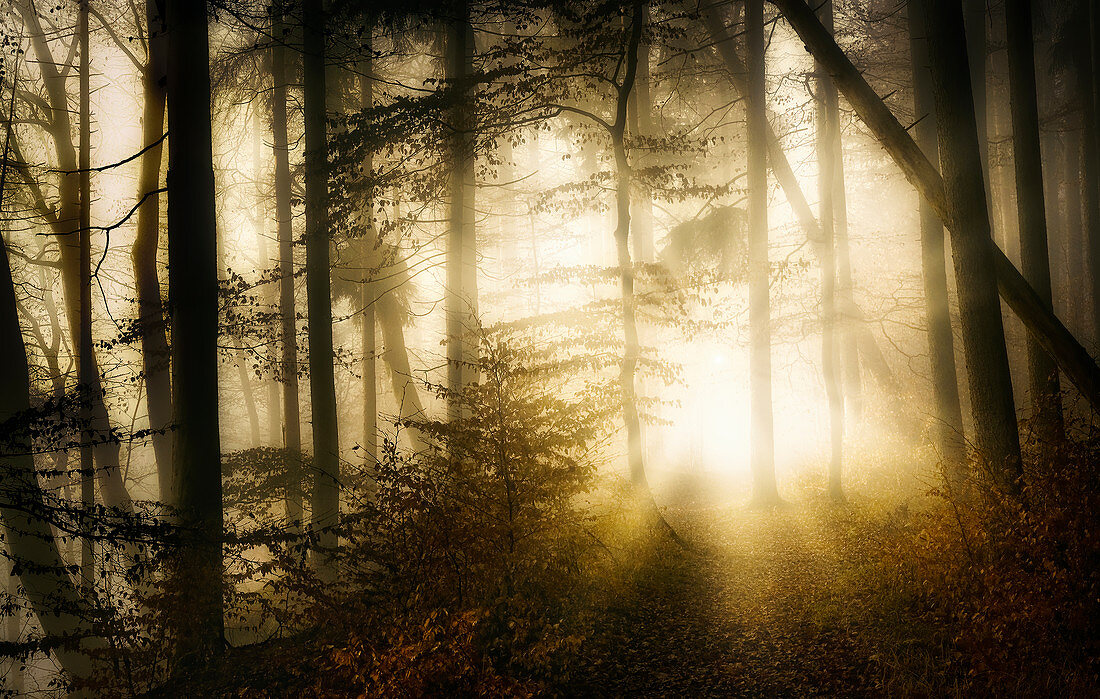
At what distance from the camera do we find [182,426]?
6695 millimetres

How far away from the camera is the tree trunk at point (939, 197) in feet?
21.2

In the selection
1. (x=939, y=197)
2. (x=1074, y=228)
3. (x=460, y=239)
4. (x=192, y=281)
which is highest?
(x=1074, y=228)

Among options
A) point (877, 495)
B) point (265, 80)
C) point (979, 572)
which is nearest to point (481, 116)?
point (265, 80)

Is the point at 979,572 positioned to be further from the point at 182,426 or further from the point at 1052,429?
the point at 182,426

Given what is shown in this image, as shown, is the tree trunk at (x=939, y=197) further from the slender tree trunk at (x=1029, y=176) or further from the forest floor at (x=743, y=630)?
the forest floor at (x=743, y=630)

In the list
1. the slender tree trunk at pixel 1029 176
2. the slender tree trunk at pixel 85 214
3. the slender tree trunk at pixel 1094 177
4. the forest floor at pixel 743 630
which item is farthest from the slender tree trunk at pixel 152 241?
the slender tree trunk at pixel 1094 177

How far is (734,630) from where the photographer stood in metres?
6.59

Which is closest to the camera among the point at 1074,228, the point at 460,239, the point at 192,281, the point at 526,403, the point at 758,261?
the point at 192,281

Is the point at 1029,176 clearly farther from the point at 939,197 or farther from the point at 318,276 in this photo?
the point at 318,276

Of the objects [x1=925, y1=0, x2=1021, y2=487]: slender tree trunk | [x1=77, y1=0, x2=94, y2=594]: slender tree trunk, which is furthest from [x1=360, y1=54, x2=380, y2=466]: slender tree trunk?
[x1=925, y1=0, x2=1021, y2=487]: slender tree trunk

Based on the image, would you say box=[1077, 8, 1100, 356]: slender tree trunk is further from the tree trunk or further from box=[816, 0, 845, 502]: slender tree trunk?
the tree trunk

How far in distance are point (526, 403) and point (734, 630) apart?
11.2 ft

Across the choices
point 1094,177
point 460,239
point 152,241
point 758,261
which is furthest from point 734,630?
point 1094,177

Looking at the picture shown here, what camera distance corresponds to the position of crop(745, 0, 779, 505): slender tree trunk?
38.0ft
